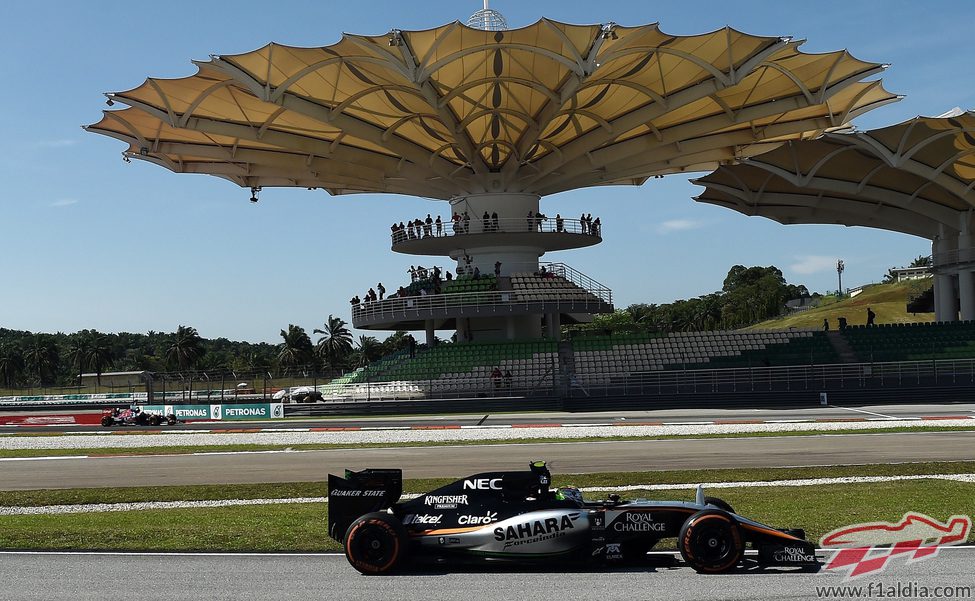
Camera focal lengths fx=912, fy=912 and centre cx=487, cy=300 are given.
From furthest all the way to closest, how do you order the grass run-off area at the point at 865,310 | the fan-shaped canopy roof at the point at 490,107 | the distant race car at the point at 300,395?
the grass run-off area at the point at 865,310
the distant race car at the point at 300,395
the fan-shaped canopy roof at the point at 490,107

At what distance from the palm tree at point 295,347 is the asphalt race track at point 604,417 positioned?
5498 cm

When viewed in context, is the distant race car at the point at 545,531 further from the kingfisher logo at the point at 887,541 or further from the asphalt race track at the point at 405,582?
the kingfisher logo at the point at 887,541

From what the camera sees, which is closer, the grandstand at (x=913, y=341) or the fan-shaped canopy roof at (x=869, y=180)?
the grandstand at (x=913, y=341)

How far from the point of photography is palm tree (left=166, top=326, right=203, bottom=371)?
324ft

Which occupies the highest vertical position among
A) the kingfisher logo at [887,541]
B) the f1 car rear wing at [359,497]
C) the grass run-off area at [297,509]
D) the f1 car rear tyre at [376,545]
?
the f1 car rear wing at [359,497]

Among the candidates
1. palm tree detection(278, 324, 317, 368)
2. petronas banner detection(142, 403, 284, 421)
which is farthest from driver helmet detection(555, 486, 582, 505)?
palm tree detection(278, 324, 317, 368)

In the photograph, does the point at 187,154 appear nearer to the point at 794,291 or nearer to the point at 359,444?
the point at 359,444

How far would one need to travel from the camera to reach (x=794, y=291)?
181 metres

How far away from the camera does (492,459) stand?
2314 centimetres

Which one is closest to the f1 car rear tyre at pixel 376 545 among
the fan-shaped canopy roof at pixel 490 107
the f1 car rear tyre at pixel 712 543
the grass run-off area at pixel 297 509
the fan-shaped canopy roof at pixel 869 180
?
the grass run-off area at pixel 297 509

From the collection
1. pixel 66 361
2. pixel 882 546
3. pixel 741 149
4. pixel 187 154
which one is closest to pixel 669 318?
pixel 66 361

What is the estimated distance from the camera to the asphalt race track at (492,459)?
21203 mm

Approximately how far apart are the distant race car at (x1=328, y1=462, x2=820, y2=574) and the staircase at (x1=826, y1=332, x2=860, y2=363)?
43.8 m

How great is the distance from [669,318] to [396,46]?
139422 mm
